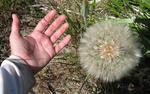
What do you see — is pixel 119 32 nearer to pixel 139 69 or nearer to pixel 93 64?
pixel 93 64

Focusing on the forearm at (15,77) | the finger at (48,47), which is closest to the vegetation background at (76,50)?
the finger at (48,47)

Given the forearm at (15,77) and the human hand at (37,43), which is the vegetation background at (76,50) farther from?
the forearm at (15,77)

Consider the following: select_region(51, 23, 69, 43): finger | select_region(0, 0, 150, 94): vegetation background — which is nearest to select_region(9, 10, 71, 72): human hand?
select_region(51, 23, 69, 43): finger

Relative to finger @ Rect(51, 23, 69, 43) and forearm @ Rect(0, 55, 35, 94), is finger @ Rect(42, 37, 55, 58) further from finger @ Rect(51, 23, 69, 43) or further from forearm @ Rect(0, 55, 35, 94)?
forearm @ Rect(0, 55, 35, 94)

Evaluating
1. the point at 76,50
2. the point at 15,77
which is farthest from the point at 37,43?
the point at 76,50

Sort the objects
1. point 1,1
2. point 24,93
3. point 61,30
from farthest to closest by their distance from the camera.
→ point 1,1, point 61,30, point 24,93

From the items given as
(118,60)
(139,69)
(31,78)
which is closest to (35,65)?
(31,78)
